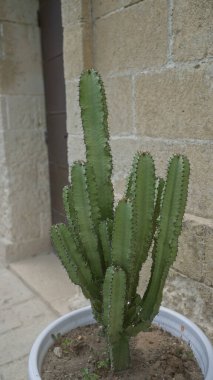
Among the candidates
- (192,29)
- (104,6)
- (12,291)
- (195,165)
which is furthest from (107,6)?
(12,291)

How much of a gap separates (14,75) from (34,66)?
0.62 ft

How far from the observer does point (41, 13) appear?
9.86 feet

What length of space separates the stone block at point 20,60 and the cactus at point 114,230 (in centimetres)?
203

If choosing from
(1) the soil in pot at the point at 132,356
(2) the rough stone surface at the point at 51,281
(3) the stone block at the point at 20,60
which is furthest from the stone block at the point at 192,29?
(3) the stone block at the point at 20,60

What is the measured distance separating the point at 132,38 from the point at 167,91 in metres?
0.35

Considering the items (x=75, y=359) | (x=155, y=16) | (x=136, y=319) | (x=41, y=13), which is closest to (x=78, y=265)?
(x=136, y=319)

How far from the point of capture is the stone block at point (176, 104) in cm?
152

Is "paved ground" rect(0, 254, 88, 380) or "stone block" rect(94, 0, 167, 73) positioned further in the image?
"paved ground" rect(0, 254, 88, 380)

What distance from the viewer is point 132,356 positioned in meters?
1.33

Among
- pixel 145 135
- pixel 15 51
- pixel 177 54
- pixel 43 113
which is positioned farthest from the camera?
pixel 43 113

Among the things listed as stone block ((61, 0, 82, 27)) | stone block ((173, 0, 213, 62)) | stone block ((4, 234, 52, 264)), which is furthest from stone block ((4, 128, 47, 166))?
stone block ((173, 0, 213, 62))

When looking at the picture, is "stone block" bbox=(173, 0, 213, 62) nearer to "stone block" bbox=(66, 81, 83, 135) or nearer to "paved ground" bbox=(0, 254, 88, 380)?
"stone block" bbox=(66, 81, 83, 135)

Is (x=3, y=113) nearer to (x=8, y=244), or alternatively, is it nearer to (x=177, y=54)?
(x=8, y=244)

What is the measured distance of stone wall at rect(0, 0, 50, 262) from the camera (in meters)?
2.97
